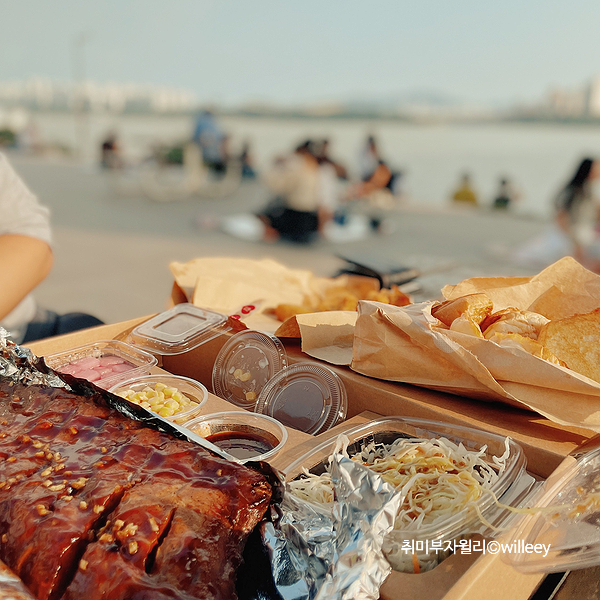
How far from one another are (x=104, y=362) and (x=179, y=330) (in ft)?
0.93

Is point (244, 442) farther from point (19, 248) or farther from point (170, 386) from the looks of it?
point (19, 248)

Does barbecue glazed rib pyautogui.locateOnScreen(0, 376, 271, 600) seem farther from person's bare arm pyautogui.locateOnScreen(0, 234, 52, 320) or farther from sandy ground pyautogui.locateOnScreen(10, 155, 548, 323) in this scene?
sandy ground pyautogui.locateOnScreen(10, 155, 548, 323)

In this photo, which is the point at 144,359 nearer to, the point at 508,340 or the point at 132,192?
the point at 508,340

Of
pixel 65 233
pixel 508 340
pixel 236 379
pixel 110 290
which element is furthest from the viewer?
pixel 65 233

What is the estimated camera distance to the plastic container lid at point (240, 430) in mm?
1354

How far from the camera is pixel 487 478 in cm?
115

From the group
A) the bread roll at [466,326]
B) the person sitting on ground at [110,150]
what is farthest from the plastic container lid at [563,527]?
the person sitting on ground at [110,150]

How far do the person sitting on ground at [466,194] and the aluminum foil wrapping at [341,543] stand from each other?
1330cm

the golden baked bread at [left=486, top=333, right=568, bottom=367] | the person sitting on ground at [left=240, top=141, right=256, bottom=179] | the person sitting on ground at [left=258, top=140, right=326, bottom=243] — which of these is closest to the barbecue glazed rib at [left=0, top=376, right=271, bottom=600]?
the golden baked bread at [left=486, top=333, right=568, bottom=367]

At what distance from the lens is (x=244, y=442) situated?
138 centimetres

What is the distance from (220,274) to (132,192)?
38.7 feet

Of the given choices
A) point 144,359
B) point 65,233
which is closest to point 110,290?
point 65,233

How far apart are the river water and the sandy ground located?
1.75 m

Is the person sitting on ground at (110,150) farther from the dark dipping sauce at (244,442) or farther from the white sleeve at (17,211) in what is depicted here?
the dark dipping sauce at (244,442)
